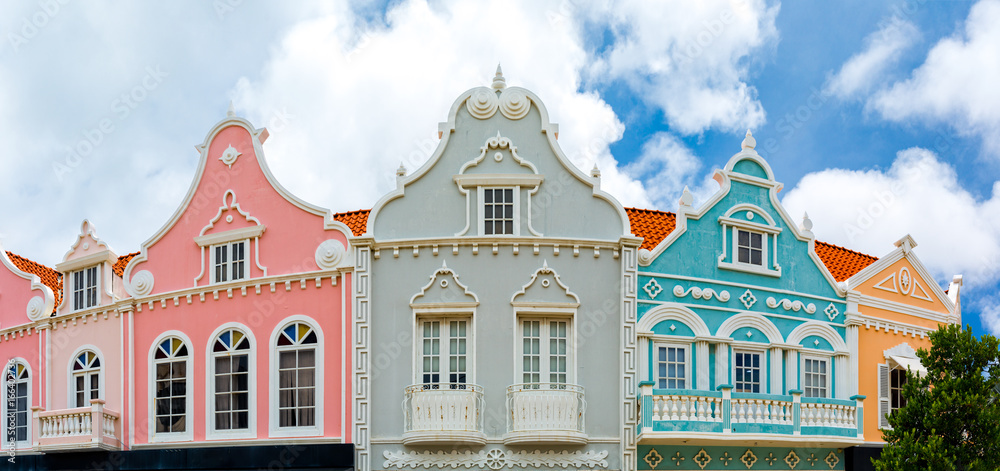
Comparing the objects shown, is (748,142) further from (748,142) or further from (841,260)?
(841,260)

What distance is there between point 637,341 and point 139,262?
11.7 m

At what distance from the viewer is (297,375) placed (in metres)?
22.5

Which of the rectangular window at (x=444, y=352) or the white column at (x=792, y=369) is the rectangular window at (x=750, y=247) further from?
the rectangular window at (x=444, y=352)

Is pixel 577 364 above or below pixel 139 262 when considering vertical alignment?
below

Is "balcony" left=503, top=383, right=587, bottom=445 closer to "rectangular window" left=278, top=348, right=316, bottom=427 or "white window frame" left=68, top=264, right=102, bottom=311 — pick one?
"rectangular window" left=278, top=348, right=316, bottom=427

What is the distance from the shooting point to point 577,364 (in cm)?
2164

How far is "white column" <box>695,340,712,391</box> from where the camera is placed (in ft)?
75.6

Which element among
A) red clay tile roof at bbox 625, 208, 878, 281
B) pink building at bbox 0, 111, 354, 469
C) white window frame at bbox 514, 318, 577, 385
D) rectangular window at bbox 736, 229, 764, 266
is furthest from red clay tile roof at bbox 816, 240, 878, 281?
pink building at bbox 0, 111, 354, 469

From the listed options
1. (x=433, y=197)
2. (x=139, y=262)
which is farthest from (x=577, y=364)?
(x=139, y=262)

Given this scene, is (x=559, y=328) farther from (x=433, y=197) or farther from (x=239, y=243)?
(x=239, y=243)

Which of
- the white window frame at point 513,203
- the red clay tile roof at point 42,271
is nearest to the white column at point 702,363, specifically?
the white window frame at point 513,203

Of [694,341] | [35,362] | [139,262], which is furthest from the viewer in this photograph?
[35,362]

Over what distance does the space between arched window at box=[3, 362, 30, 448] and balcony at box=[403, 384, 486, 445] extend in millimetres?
11740

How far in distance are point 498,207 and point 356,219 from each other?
3.88 meters
